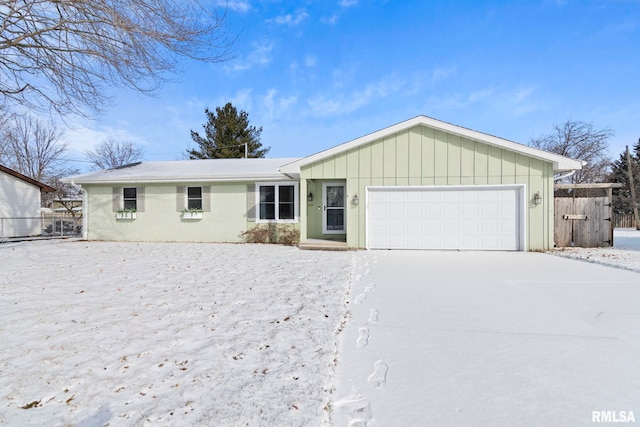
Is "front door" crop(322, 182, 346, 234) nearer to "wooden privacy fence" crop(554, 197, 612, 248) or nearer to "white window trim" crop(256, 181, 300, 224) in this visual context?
"white window trim" crop(256, 181, 300, 224)

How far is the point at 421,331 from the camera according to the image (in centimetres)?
306

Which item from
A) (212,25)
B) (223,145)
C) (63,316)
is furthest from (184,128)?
(63,316)

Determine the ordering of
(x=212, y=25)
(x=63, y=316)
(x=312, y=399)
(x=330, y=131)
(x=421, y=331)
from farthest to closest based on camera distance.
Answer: (x=330, y=131) < (x=212, y=25) < (x=63, y=316) < (x=421, y=331) < (x=312, y=399)

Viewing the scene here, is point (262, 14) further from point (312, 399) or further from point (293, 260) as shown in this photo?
point (312, 399)

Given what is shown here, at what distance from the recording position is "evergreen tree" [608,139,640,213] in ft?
78.7

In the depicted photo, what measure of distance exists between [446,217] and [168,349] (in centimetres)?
822

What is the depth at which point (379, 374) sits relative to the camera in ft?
7.40

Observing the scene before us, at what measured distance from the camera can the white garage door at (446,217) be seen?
8.77 metres

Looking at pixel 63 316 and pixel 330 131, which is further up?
pixel 330 131

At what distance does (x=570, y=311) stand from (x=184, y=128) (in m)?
27.9

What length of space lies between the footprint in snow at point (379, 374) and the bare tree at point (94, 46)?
7.78 meters

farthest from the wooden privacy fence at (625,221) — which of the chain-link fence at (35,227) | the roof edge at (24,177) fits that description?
the roof edge at (24,177)

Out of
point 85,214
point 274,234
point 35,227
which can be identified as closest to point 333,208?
point 274,234

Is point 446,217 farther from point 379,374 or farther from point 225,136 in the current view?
point 225,136
